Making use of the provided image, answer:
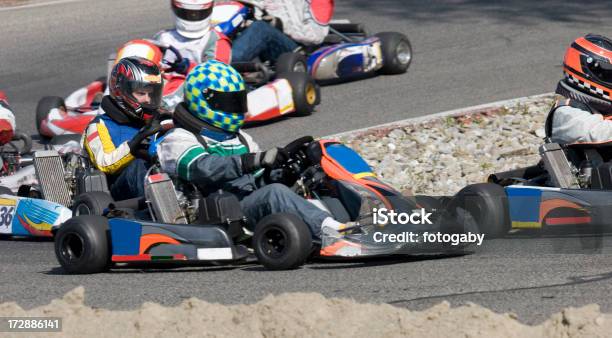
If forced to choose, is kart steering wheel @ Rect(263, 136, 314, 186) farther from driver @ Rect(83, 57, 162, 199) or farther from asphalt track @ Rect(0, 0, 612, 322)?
driver @ Rect(83, 57, 162, 199)

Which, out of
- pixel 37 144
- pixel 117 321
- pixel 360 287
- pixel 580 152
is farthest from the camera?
pixel 37 144

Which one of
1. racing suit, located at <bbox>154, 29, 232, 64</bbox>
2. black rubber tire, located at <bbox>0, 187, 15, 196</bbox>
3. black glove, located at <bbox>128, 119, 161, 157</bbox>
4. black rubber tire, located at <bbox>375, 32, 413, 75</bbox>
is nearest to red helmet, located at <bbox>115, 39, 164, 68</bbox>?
racing suit, located at <bbox>154, 29, 232, 64</bbox>

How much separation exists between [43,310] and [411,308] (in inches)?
53.5

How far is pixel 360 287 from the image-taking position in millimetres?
4777

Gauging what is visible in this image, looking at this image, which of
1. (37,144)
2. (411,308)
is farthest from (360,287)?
(37,144)

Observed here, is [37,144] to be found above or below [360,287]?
below

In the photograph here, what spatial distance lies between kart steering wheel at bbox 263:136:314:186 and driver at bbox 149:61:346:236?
0.27 ft

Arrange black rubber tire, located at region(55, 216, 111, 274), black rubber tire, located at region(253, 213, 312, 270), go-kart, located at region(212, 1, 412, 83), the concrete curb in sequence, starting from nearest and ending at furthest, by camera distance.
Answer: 1. black rubber tire, located at region(253, 213, 312, 270)
2. black rubber tire, located at region(55, 216, 111, 274)
3. the concrete curb
4. go-kart, located at region(212, 1, 412, 83)

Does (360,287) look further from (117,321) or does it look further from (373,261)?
(117,321)

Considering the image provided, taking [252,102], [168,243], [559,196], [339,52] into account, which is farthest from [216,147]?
[339,52]

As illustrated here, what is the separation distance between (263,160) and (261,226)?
357 millimetres

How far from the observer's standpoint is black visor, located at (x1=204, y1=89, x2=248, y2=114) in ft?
19.5

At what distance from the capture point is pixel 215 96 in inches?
234

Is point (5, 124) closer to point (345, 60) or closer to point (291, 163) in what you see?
point (291, 163)
